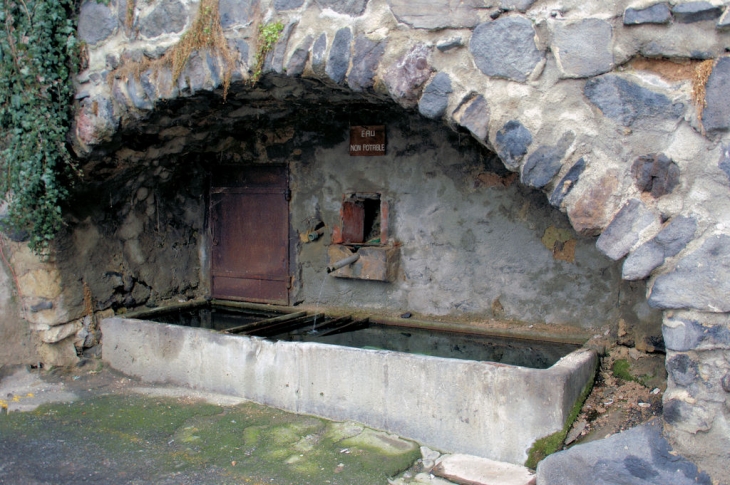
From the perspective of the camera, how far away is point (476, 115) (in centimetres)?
254

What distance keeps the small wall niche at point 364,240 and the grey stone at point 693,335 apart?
7.35 feet

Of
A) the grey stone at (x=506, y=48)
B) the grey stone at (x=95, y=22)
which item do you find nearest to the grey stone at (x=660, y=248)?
the grey stone at (x=506, y=48)

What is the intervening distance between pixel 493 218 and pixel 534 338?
81 centimetres

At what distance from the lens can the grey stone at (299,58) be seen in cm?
293

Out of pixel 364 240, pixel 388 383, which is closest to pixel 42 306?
pixel 364 240

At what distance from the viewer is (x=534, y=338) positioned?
12.3 ft

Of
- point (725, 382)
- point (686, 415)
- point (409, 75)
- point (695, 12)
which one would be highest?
point (695, 12)

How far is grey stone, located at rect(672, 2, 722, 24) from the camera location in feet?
6.73

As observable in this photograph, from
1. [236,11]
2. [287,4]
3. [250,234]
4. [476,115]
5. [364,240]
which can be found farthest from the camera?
[250,234]

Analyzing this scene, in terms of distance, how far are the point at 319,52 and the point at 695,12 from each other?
1.58 metres

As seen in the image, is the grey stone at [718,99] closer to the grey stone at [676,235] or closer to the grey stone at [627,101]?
the grey stone at [627,101]

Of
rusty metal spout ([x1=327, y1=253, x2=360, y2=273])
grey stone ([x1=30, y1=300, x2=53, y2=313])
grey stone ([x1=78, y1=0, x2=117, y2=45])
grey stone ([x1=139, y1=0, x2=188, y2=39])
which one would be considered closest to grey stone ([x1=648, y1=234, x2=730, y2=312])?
rusty metal spout ([x1=327, y1=253, x2=360, y2=273])

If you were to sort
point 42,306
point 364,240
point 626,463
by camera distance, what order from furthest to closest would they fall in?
point 364,240
point 42,306
point 626,463

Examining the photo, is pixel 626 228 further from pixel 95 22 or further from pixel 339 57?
pixel 95 22
